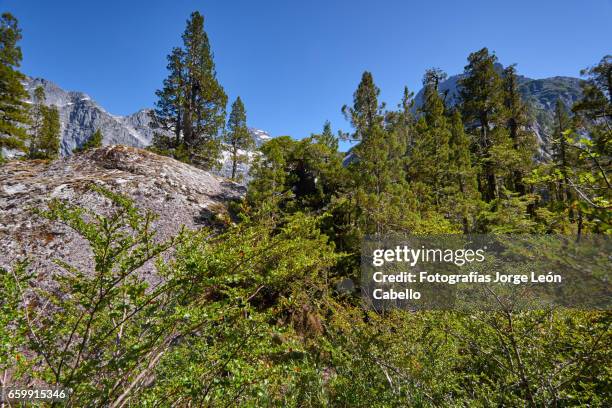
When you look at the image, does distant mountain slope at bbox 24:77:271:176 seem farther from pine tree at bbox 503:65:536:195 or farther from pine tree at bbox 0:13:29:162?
pine tree at bbox 503:65:536:195

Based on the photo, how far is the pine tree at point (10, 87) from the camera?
1828 centimetres

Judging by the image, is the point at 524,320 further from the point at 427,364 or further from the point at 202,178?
the point at 202,178

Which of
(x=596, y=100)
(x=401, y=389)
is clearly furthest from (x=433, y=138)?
(x=401, y=389)

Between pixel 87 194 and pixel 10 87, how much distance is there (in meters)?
17.4

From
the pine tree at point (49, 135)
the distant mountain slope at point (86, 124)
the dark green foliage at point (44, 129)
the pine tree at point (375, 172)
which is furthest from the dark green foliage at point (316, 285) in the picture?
the distant mountain slope at point (86, 124)

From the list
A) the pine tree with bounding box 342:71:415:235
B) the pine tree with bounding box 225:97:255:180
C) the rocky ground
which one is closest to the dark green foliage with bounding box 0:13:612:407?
the pine tree with bounding box 342:71:415:235

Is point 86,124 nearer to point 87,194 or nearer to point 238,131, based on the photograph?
point 238,131

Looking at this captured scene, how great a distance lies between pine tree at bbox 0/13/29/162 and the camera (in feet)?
60.0

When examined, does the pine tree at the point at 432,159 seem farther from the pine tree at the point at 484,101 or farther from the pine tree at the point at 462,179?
the pine tree at the point at 484,101

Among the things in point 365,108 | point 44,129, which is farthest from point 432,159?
point 44,129

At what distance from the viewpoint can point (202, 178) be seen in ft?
37.2

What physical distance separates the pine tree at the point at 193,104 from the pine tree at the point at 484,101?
15.2 meters

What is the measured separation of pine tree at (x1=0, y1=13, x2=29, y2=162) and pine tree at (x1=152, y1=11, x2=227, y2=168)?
9482mm

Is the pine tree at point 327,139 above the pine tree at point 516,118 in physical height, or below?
below
